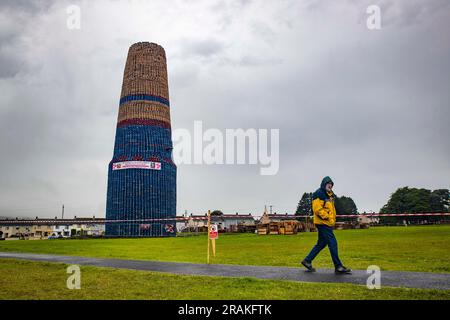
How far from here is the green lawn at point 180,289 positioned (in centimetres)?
539

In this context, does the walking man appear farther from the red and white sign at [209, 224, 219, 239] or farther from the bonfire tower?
the bonfire tower

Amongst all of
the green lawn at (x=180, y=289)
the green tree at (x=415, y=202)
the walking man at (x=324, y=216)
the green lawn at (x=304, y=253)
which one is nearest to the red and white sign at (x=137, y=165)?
the green lawn at (x=304, y=253)

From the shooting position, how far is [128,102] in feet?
234

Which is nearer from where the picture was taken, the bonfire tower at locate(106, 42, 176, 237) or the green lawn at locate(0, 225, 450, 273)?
the green lawn at locate(0, 225, 450, 273)

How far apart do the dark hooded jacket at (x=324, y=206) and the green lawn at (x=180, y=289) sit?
83.1 inches

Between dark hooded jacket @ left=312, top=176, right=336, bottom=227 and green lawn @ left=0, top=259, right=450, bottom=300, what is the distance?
2.11m

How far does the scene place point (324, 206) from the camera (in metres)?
8.22

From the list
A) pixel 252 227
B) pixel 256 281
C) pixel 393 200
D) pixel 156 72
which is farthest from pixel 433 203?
pixel 256 281

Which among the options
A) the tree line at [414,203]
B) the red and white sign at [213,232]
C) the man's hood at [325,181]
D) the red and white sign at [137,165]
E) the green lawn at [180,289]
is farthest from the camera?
the tree line at [414,203]

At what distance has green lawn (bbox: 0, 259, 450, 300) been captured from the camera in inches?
212

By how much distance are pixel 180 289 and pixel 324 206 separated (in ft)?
12.5

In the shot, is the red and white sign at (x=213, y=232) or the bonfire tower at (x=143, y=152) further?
the bonfire tower at (x=143, y=152)

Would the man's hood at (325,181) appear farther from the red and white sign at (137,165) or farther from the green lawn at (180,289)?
the red and white sign at (137,165)

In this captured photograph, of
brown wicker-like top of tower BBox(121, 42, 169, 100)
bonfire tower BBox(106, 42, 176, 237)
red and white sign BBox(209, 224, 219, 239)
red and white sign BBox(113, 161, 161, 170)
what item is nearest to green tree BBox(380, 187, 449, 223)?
bonfire tower BBox(106, 42, 176, 237)
